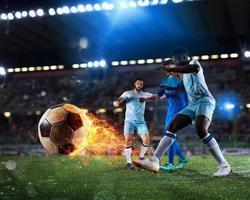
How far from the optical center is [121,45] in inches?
1046

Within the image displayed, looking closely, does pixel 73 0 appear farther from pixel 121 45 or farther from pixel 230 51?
pixel 230 51

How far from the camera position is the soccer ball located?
7.90m

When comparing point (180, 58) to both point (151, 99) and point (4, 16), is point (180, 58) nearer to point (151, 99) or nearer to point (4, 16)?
point (151, 99)

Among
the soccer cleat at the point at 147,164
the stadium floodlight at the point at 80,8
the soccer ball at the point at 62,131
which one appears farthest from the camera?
the stadium floodlight at the point at 80,8

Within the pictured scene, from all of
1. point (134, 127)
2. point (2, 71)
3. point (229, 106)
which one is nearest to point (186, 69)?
point (134, 127)

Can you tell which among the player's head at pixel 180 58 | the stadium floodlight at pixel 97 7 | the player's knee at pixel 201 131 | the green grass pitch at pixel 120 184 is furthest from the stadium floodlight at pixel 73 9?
the player's knee at pixel 201 131

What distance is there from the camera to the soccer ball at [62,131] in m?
7.90

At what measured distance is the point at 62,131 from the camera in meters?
7.91

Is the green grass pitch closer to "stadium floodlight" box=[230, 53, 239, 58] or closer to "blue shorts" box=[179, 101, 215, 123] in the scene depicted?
"blue shorts" box=[179, 101, 215, 123]

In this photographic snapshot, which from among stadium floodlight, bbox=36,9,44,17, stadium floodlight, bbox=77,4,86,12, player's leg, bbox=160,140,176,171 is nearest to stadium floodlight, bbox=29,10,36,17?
stadium floodlight, bbox=36,9,44,17

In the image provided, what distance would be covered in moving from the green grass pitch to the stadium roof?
12.6 metres

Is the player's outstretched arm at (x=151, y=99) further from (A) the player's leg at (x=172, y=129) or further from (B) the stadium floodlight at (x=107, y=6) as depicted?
(B) the stadium floodlight at (x=107, y=6)

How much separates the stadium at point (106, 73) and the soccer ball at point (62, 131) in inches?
0.8

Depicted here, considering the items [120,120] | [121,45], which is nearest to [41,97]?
[120,120]
